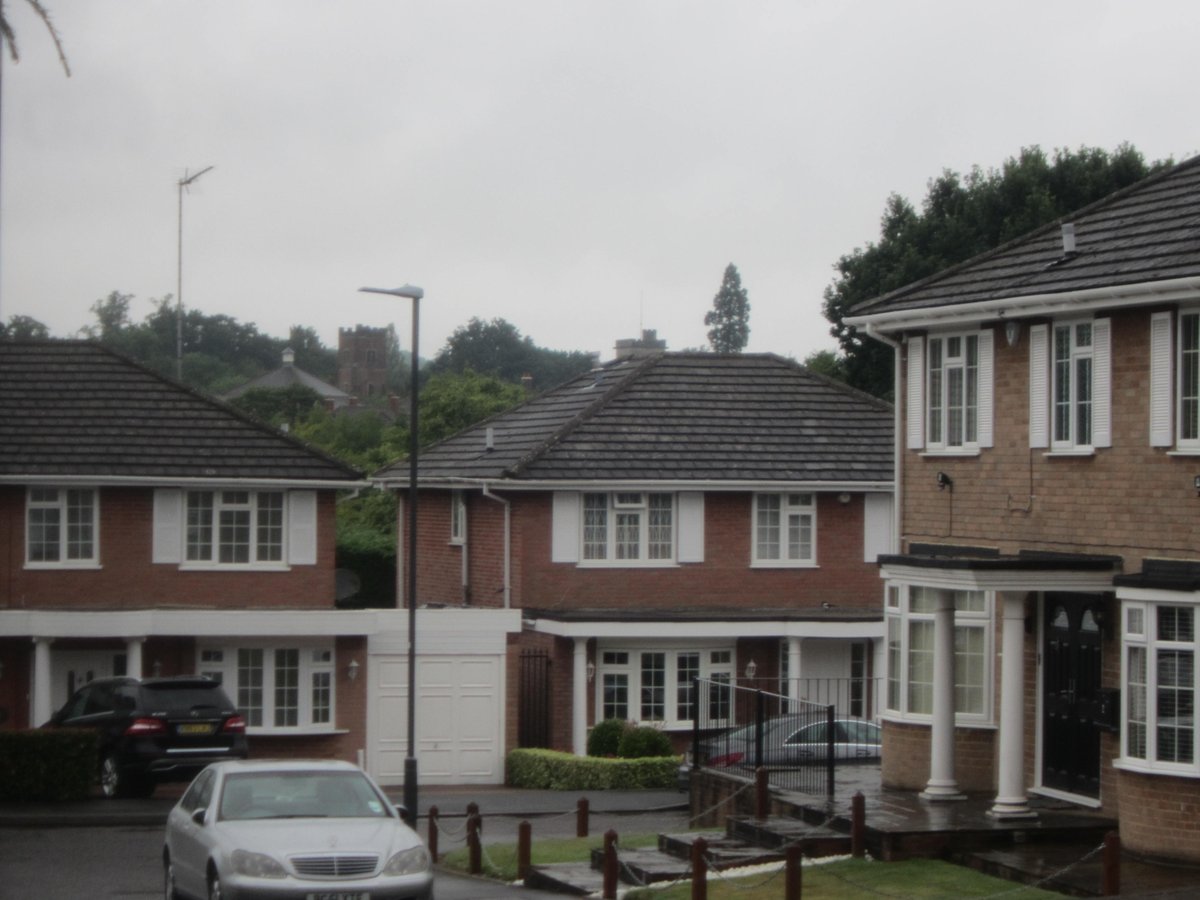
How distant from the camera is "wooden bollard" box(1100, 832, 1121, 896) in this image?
1706 centimetres

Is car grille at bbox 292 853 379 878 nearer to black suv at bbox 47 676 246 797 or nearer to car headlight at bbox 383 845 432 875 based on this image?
car headlight at bbox 383 845 432 875

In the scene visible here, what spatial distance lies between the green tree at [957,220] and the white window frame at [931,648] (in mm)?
29419

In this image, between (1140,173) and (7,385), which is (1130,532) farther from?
(1140,173)

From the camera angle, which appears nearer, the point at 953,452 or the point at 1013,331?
the point at 1013,331

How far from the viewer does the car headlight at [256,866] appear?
16.2 m

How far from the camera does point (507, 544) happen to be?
38406 millimetres

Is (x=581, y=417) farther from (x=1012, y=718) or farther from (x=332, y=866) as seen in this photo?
(x=332, y=866)

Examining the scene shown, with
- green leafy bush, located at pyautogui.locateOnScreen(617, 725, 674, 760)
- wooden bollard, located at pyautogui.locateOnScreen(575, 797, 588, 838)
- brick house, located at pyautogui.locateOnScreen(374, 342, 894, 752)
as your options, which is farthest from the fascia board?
brick house, located at pyautogui.locateOnScreen(374, 342, 894, 752)

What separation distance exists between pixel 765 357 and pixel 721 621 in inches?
312

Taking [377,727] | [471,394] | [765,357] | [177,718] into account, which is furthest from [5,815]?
[471,394]

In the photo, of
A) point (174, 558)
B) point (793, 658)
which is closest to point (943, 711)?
point (793, 658)

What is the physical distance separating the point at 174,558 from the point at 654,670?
929cm

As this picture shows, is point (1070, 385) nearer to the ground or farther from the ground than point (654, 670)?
farther from the ground

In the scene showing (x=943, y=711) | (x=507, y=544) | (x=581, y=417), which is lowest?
(x=943, y=711)
